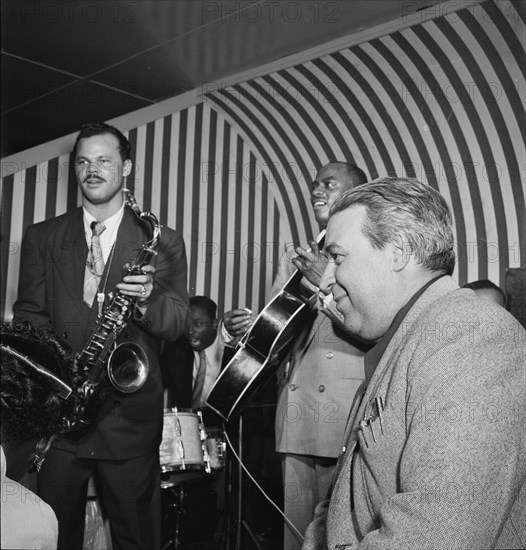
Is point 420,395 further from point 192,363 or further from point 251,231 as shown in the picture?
point 251,231

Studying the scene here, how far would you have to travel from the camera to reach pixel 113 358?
10.8 feet

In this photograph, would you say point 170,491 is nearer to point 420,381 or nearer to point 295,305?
point 295,305

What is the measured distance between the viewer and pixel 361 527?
178cm

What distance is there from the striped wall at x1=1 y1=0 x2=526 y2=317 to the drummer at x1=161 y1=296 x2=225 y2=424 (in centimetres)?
50

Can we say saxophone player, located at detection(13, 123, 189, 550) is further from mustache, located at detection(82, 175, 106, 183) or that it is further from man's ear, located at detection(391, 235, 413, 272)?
man's ear, located at detection(391, 235, 413, 272)

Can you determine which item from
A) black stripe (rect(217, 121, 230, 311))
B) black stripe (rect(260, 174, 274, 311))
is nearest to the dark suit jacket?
black stripe (rect(217, 121, 230, 311))

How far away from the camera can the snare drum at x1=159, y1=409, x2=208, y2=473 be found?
426 centimetres

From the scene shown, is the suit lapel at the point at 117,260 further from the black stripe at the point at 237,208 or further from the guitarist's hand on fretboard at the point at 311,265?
the black stripe at the point at 237,208

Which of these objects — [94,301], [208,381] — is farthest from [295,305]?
[208,381]

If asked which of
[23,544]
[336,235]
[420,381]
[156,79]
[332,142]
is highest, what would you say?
[156,79]

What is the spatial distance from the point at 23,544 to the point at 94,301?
2094 millimetres

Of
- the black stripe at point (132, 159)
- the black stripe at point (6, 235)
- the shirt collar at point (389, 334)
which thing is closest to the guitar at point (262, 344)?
the shirt collar at point (389, 334)

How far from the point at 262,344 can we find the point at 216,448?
1447mm

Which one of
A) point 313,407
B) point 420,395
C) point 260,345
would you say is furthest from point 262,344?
point 420,395
